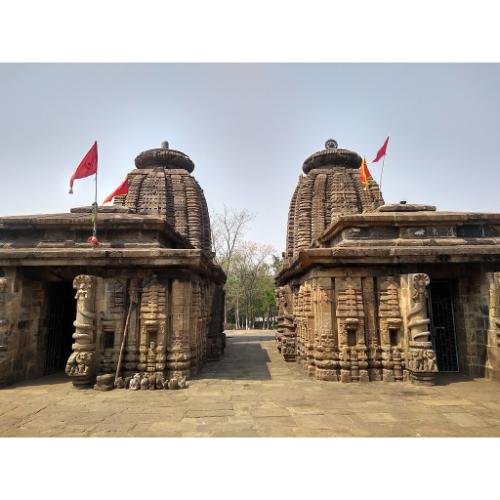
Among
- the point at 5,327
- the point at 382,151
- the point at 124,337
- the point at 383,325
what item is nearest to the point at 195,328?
the point at 124,337

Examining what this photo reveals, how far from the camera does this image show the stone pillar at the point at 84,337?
7730 millimetres

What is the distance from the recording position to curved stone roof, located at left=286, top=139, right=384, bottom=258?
16.9m

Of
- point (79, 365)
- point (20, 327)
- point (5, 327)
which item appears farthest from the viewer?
point (20, 327)

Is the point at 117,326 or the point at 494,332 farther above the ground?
the point at 117,326

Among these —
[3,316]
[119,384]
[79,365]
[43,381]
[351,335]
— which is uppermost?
[3,316]

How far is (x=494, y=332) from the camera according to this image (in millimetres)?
8312

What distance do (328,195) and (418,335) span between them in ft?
35.4

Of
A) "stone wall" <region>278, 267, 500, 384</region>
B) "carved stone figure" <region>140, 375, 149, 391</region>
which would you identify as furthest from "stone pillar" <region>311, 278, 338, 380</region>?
"carved stone figure" <region>140, 375, 149, 391</region>

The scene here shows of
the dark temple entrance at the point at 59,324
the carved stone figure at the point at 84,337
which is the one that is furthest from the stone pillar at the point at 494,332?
the dark temple entrance at the point at 59,324

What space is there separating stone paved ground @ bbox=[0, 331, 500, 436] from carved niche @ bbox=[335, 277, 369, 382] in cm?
44

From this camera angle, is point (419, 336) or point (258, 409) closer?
point (258, 409)

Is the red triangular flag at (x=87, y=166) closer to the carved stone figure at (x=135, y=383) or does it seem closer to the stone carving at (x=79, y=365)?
the stone carving at (x=79, y=365)

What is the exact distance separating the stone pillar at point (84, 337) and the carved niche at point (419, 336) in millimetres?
8016

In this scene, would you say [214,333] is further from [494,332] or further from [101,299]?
[494,332]
